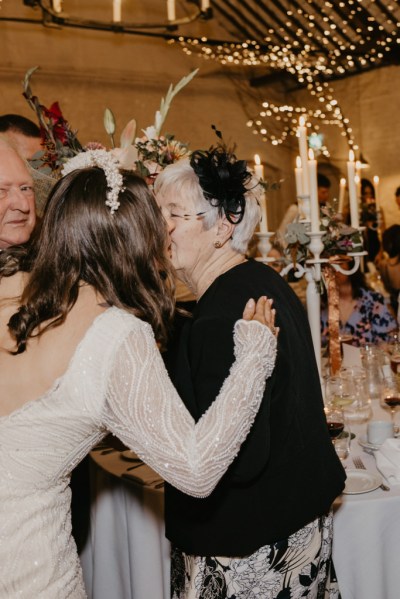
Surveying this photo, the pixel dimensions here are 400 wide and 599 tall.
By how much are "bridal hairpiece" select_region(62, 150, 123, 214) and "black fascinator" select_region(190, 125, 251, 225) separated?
363 mm

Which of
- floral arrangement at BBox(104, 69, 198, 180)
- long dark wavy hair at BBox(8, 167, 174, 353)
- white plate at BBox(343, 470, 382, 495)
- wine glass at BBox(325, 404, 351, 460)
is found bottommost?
white plate at BBox(343, 470, 382, 495)

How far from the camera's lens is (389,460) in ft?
6.65

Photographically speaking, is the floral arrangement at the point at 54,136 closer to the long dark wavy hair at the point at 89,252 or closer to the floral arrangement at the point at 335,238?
the long dark wavy hair at the point at 89,252

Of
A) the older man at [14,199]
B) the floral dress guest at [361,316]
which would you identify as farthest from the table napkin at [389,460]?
the floral dress guest at [361,316]

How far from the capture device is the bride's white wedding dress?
136 cm

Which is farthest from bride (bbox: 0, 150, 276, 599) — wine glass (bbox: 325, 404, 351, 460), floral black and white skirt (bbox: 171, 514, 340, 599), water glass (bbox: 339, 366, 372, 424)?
water glass (bbox: 339, 366, 372, 424)

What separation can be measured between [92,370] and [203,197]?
72 centimetres

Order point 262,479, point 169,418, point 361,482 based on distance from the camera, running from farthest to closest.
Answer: point 361,482, point 262,479, point 169,418

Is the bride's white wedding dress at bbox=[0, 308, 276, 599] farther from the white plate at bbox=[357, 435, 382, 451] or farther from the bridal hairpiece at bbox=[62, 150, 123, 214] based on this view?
the white plate at bbox=[357, 435, 382, 451]

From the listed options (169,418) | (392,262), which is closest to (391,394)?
(169,418)

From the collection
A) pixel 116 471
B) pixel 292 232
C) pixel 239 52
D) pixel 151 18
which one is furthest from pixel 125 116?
pixel 116 471

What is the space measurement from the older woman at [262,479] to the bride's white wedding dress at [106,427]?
14cm

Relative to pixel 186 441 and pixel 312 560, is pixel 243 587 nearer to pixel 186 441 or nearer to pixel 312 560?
pixel 312 560

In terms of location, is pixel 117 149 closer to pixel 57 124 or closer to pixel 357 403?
pixel 57 124
